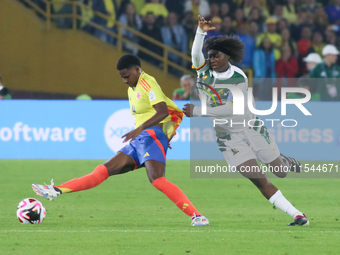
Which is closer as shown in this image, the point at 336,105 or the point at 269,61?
the point at 336,105

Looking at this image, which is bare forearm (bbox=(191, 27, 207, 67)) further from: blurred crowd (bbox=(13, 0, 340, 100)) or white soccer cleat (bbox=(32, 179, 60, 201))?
blurred crowd (bbox=(13, 0, 340, 100))

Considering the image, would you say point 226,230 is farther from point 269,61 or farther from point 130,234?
point 269,61

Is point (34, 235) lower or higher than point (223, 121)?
lower

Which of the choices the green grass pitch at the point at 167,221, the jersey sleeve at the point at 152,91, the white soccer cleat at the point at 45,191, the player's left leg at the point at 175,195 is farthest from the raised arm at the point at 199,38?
the white soccer cleat at the point at 45,191

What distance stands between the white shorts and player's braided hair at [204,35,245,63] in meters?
0.88

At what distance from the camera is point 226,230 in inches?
246

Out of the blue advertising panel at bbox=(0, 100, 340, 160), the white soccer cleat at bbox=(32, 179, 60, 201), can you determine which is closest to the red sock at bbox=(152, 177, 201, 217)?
the white soccer cleat at bbox=(32, 179, 60, 201)

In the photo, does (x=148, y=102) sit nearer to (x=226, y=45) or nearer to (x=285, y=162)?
(x=226, y=45)

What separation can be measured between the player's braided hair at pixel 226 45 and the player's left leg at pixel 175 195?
57.1 inches

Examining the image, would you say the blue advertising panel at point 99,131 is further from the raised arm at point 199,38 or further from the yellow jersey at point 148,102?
the raised arm at point 199,38

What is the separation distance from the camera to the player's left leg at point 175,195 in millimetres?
6355

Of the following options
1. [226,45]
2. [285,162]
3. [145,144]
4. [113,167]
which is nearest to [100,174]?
[113,167]

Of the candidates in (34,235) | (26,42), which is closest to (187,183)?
(34,235)

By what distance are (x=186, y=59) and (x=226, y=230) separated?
12.0 metres
